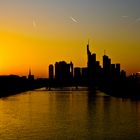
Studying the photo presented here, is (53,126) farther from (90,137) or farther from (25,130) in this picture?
(90,137)

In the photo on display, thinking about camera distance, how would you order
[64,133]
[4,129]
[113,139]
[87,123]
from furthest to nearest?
1. [87,123]
2. [4,129]
3. [64,133]
4. [113,139]

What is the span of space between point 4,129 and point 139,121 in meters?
13.3

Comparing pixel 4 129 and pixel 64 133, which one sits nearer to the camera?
pixel 64 133

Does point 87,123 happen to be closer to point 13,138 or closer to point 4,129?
point 4,129

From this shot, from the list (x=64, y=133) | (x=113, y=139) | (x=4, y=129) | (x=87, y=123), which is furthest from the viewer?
(x=87, y=123)

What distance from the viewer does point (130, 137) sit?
119 feet

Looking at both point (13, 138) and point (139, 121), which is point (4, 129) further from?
point (139, 121)

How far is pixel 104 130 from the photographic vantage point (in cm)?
4019

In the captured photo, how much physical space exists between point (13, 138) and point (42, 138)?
6.69ft

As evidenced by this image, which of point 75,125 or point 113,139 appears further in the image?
point 75,125

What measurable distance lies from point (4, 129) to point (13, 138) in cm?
559

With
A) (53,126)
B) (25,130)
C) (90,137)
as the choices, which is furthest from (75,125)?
(90,137)

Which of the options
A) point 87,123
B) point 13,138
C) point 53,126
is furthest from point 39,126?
point 13,138

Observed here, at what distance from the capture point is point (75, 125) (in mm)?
44000
